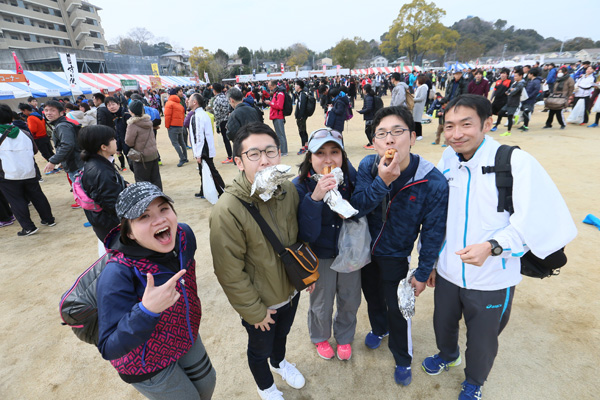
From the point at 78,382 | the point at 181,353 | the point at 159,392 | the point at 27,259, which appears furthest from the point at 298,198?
the point at 27,259

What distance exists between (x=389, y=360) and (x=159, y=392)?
6.27 feet

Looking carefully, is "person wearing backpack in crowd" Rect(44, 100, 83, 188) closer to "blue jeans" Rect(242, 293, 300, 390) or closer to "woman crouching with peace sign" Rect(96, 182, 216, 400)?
"woman crouching with peace sign" Rect(96, 182, 216, 400)

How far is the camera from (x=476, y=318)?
184 cm

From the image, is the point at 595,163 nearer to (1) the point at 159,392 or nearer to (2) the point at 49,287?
(1) the point at 159,392

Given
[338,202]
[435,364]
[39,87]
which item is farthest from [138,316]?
[39,87]

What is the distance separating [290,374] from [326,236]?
4.18 feet

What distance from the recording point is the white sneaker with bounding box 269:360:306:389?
7.56 feet

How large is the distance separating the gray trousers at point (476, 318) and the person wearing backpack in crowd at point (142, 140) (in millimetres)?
5352

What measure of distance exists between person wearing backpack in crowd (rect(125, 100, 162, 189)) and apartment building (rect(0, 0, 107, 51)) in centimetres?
4954

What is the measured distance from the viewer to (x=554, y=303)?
294cm

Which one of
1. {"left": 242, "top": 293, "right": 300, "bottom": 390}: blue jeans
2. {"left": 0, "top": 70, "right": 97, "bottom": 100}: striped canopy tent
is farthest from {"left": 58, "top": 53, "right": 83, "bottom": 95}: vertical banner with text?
{"left": 242, "top": 293, "right": 300, "bottom": 390}: blue jeans

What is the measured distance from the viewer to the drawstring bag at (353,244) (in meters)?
2.00

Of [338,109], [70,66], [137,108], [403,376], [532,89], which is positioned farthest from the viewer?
[70,66]

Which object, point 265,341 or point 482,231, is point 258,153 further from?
point 482,231
